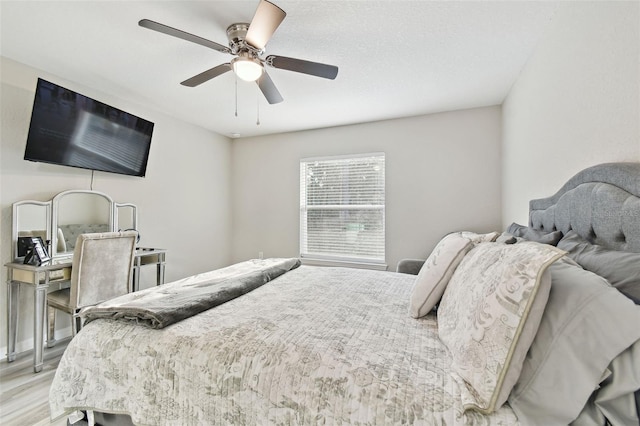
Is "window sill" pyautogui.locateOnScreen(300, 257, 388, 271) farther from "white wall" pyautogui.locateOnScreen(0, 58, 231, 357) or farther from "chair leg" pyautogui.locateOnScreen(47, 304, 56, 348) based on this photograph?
"chair leg" pyautogui.locateOnScreen(47, 304, 56, 348)

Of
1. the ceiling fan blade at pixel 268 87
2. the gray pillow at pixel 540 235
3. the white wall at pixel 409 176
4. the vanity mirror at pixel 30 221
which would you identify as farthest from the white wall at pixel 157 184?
the gray pillow at pixel 540 235

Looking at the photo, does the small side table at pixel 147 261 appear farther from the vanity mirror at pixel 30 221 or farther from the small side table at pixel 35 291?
the vanity mirror at pixel 30 221

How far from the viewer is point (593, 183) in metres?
1.19

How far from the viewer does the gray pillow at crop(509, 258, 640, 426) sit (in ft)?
2.27

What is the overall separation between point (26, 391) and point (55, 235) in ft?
4.20

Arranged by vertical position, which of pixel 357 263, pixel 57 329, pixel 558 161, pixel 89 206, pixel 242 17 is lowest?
pixel 57 329

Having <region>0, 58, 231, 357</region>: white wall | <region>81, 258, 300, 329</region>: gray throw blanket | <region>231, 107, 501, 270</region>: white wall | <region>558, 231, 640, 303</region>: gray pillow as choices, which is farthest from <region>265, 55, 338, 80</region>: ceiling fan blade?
<region>0, 58, 231, 357</region>: white wall

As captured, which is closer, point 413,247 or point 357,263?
point 413,247

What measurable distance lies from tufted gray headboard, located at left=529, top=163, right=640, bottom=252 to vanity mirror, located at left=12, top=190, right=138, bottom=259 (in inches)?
150

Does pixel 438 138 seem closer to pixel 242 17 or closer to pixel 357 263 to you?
pixel 357 263

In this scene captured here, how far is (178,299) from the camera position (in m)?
1.47

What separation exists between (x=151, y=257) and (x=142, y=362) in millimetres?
2333

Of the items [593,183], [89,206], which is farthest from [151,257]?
[593,183]

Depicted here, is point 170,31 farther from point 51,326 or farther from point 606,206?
point 51,326
